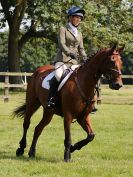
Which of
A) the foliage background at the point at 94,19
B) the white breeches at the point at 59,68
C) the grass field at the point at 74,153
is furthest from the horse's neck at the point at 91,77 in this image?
the foliage background at the point at 94,19

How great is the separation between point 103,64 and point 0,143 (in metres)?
3.70

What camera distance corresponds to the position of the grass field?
7125 mm

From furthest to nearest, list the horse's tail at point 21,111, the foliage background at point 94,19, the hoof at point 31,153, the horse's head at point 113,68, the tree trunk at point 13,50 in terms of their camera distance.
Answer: the tree trunk at point 13,50 → the foliage background at point 94,19 → the horse's tail at point 21,111 → the hoof at point 31,153 → the horse's head at point 113,68

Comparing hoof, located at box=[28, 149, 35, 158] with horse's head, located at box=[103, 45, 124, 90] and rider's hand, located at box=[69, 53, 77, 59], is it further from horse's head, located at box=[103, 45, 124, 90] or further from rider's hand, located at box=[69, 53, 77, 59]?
horse's head, located at box=[103, 45, 124, 90]

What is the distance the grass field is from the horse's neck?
1309mm

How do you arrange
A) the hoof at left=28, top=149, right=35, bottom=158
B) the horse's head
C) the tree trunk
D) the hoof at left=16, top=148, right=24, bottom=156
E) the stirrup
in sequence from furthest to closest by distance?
the tree trunk → the hoof at left=16, top=148, right=24, bottom=156 → the hoof at left=28, top=149, right=35, bottom=158 → the stirrup → the horse's head

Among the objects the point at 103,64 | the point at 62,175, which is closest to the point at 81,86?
the point at 103,64

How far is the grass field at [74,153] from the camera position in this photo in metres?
7.12

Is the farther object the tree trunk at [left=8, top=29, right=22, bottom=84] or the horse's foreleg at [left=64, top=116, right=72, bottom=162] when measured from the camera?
the tree trunk at [left=8, top=29, right=22, bottom=84]

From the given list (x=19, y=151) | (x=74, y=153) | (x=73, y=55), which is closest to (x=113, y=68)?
(x=73, y=55)

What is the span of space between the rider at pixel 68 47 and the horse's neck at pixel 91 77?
418 millimetres

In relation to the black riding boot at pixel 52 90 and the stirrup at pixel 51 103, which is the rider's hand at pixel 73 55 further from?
the stirrup at pixel 51 103

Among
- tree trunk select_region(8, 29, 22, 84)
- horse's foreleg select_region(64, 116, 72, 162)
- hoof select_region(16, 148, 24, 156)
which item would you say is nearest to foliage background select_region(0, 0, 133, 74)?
tree trunk select_region(8, 29, 22, 84)

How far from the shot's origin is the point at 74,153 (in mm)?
9344
